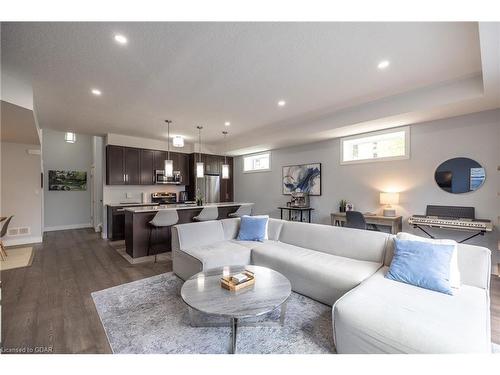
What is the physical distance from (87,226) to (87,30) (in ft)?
24.0

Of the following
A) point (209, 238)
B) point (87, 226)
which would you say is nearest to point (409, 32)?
point (209, 238)

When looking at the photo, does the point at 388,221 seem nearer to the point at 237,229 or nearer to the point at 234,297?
the point at 237,229

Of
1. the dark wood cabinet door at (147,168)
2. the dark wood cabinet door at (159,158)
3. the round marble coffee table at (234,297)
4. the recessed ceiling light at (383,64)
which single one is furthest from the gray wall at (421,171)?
the dark wood cabinet door at (147,168)

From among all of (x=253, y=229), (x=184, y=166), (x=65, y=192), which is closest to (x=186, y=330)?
(x=253, y=229)

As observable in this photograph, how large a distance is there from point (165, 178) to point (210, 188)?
140 cm

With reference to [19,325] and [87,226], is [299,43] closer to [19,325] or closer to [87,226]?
[19,325]

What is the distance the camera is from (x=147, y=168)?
622 cm

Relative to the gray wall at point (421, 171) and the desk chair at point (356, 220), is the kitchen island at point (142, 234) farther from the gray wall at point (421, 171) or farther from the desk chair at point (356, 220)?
the gray wall at point (421, 171)

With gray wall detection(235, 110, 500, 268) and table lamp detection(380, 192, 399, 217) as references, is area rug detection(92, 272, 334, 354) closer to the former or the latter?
table lamp detection(380, 192, 399, 217)

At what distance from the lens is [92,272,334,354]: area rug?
5.70 feet

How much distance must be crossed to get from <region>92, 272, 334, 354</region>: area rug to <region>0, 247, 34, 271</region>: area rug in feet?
7.45

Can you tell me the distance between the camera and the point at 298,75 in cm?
282

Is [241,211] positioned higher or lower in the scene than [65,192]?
lower
